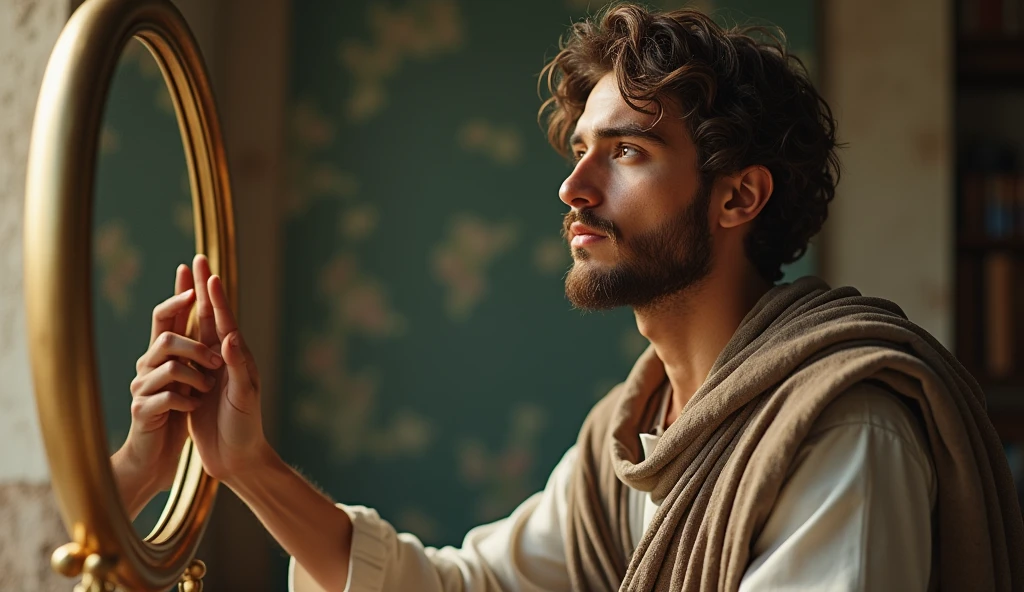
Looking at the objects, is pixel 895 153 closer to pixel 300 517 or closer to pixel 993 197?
pixel 993 197

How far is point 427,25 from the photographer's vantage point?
2611 mm

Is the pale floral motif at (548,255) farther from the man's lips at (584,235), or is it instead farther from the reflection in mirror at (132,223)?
the man's lips at (584,235)

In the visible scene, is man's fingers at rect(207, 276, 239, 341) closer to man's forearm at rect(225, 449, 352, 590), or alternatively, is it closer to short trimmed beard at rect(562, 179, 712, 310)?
man's forearm at rect(225, 449, 352, 590)

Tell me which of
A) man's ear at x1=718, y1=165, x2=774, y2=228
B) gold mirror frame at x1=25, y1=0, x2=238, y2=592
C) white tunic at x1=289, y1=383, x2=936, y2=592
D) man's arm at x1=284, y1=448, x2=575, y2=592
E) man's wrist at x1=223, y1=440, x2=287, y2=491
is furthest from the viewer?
man's ear at x1=718, y1=165, x2=774, y2=228

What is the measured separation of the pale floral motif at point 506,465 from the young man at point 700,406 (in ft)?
3.79

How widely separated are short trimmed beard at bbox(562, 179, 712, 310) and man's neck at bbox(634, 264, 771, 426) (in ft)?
0.06

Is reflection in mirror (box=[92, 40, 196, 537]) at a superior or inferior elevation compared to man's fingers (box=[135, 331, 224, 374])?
superior

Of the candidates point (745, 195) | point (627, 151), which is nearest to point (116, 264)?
point (627, 151)

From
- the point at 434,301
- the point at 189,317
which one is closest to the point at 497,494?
the point at 434,301

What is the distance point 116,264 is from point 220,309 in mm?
745

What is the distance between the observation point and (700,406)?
1.06 metres

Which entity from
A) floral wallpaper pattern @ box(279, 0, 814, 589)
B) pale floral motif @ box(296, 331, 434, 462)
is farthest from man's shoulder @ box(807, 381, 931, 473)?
pale floral motif @ box(296, 331, 434, 462)

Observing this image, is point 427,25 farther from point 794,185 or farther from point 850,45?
point 794,185

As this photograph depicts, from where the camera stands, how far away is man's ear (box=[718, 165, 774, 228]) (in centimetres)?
130
